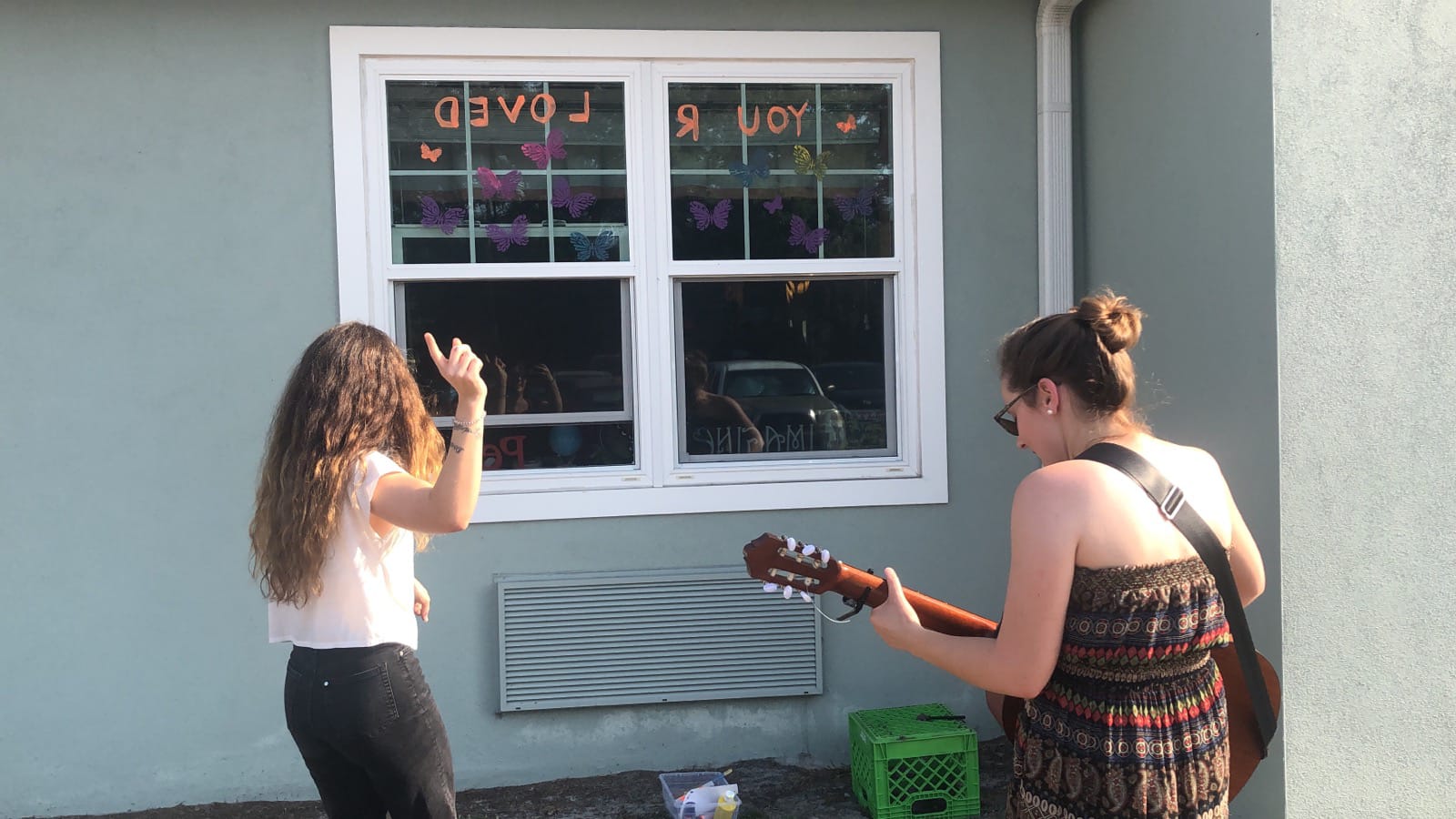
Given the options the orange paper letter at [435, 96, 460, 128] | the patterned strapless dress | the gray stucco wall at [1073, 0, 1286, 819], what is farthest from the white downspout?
the patterned strapless dress

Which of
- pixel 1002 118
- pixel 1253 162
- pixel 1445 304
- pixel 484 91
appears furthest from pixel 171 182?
pixel 1445 304

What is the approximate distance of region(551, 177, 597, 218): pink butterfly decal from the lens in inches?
180

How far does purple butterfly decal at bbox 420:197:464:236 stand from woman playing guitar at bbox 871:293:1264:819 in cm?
282

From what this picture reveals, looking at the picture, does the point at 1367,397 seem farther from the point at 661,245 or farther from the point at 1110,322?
the point at 661,245

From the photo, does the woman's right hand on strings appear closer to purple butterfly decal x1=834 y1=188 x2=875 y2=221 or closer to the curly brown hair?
the curly brown hair

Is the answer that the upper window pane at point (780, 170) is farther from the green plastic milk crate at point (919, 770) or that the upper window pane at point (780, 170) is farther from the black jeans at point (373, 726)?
the black jeans at point (373, 726)

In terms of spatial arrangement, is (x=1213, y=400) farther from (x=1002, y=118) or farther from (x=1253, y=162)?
(x=1002, y=118)

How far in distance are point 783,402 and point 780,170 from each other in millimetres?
926

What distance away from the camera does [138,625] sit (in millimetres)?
4324

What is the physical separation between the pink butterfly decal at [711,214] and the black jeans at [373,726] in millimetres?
2479

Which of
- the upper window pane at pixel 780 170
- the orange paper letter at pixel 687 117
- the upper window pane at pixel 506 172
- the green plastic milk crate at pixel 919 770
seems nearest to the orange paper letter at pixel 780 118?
the upper window pane at pixel 780 170

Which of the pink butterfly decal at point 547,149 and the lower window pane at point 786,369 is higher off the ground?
the pink butterfly decal at point 547,149

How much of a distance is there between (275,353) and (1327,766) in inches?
150

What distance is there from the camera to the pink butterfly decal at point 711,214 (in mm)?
4656
